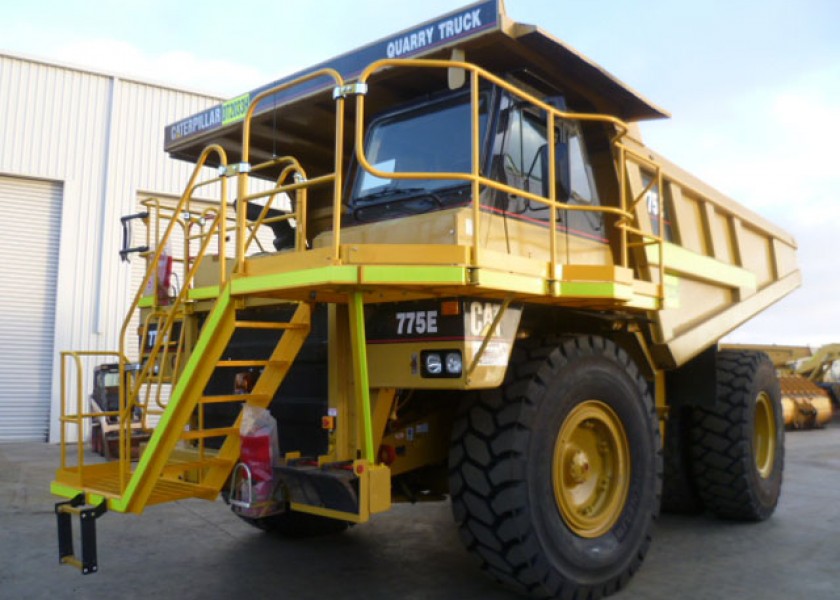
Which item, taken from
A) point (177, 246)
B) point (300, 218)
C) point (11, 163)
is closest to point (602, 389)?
point (300, 218)

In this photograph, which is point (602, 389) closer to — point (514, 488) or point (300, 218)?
point (514, 488)

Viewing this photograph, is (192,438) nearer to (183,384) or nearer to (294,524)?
(183,384)

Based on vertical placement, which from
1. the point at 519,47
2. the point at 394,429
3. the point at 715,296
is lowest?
the point at 394,429

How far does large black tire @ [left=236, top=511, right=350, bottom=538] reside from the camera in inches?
210

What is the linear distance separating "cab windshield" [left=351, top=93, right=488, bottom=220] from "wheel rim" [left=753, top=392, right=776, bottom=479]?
13.3 ft

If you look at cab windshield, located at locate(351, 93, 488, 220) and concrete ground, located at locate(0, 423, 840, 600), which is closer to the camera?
cab windshield, located at locate(351, 93, 488, 220)

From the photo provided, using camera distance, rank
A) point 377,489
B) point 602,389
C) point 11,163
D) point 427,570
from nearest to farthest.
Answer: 1. point 377,489
2. point 602,389
3. point 427,570
4. point 11,163

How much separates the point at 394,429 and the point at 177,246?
35.2ft

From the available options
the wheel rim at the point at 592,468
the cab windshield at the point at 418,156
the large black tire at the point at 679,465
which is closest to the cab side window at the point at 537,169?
the cab windshield at the point at 418,156

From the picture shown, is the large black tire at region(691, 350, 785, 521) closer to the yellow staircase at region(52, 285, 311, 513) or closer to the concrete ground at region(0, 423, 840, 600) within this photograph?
the concrete ground at region(0, 423, 840, 600)

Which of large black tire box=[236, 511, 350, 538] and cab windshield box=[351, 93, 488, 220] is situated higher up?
cab windshield box=[351, 93, 488, 220]

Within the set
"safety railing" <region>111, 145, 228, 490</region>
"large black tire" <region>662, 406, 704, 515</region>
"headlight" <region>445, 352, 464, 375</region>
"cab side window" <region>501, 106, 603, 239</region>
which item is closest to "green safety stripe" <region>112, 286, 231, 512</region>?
"safety railing" <region>111, 145, 228, 490</region>

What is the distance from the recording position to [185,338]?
15.6 feet

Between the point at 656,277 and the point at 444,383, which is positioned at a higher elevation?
the point at 656,277
